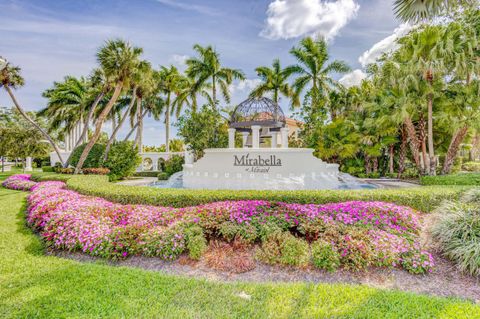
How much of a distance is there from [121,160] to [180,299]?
1785cm

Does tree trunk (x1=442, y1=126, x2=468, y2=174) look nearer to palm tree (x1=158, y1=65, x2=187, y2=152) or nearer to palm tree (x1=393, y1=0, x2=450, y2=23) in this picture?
palm tree (x1=393, y1=0, x2=450, y2=23)

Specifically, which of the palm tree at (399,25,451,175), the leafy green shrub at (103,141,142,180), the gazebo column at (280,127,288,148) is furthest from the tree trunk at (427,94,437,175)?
the leafy green shrub at (103,141,142,180)

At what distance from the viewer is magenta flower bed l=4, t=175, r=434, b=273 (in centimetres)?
456

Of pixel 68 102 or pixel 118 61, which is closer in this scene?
pixel 118 61

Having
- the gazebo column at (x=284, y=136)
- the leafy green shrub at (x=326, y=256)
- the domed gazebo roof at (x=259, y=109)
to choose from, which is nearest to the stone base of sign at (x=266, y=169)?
the gazebo column at (x=284, y=136)

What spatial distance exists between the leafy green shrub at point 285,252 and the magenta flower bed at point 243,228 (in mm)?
369

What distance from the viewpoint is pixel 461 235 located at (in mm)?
4934

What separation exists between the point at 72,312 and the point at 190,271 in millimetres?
1873

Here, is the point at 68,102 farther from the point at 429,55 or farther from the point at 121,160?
the point at 429,55

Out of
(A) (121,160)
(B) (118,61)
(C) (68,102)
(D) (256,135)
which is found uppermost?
(B) (118,61)

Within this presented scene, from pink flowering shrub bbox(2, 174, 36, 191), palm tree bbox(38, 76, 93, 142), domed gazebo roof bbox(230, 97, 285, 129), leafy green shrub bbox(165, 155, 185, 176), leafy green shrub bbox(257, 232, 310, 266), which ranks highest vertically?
palm tree bbox(38, 76, 93, 142)

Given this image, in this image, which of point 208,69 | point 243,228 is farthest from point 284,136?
point 208,69

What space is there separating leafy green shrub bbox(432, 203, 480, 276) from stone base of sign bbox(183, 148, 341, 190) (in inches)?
218

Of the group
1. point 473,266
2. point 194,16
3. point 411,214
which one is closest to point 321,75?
point 194,16
